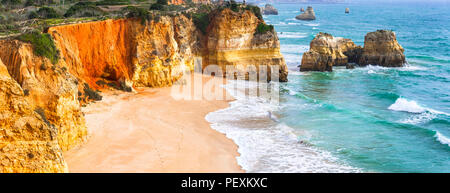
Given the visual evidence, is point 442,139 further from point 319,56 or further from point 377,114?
point 319,56

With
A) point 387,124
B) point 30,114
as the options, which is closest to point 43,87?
point 30,114

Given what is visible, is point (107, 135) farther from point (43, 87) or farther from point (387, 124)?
point (387, 124)

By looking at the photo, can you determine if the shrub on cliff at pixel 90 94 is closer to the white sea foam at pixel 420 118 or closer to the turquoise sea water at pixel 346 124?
the turquoise sea water at pixel 346 124

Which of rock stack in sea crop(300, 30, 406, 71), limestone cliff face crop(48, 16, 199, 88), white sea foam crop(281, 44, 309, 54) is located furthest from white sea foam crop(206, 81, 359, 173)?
white sea foam crop(281, 44, 309, 54)

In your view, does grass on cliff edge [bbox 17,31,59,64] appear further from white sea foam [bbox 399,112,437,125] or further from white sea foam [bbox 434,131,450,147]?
white sea foam [bbox 399,112,437,125]

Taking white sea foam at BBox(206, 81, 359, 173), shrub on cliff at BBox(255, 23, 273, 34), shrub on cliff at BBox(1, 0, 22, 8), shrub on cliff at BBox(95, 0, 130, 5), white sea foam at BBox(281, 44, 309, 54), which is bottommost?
white sea foam at BBox(206, 81, 359, 173)

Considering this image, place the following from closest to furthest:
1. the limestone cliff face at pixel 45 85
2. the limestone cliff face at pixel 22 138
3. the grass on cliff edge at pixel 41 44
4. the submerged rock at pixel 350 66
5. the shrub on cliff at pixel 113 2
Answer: the limestone cliff face at pixel 22 138, the limestone cliff face at pixel 45 85, the grass on cliff edge at pixel 41 44, the shrub on cliff at pixel 113 2, the submerged rock at pixel 350 66

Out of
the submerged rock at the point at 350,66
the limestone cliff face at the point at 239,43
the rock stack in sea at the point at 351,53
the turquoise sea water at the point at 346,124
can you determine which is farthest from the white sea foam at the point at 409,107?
the submerged rock at the point at 350,66
